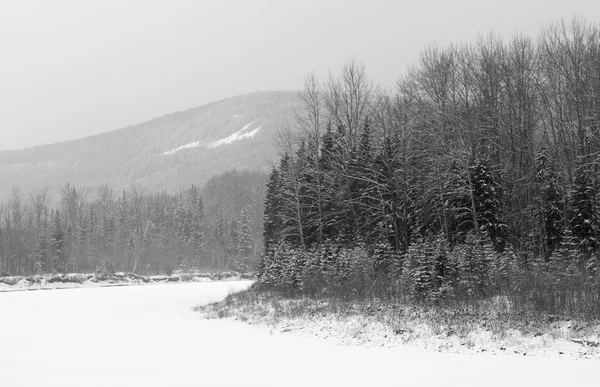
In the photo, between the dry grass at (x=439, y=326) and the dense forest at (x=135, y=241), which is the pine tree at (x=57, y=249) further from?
the dry grass at (x=439, y=326)

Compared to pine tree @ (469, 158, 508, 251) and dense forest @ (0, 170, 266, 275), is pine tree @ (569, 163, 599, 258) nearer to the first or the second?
pine tree @ (469, 158, 508, 251)

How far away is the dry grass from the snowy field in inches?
30.8

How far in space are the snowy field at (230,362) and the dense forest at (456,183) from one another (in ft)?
20.3

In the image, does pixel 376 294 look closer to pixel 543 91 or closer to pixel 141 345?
pixel 141 345

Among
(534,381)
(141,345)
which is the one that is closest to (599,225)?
(534,381)

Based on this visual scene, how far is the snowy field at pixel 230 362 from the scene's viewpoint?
10836 millimetres

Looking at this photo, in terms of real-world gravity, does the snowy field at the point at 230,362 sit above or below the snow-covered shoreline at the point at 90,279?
above

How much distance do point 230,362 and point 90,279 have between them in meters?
58.6

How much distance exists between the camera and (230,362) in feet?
45.0

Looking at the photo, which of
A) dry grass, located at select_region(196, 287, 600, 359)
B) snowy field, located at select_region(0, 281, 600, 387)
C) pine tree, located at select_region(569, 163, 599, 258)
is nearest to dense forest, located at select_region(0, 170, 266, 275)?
snowy field, located at select_region(0, 281, 600, 387)

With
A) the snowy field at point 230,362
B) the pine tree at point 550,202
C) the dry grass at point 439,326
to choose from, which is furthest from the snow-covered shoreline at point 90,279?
the pine tree at point 550,202

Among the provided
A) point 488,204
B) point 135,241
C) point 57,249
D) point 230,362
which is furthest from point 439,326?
point 135,241

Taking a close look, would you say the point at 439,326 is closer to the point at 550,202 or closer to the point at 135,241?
the point at 550,202

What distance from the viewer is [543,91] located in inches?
1342
